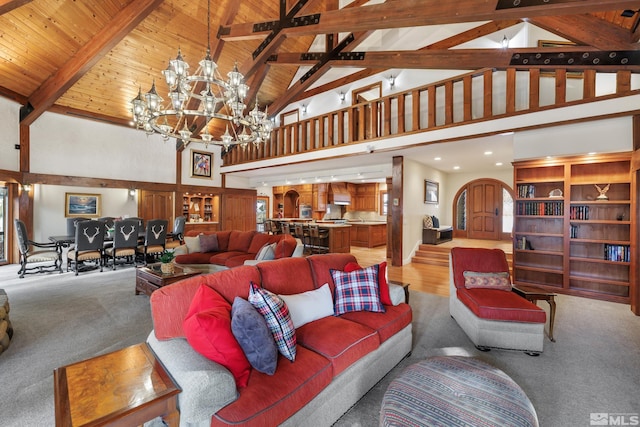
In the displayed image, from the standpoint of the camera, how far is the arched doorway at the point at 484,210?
7.94m

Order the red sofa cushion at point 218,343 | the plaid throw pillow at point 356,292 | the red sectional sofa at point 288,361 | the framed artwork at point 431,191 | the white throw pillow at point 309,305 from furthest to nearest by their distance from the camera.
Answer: the framed artwork at point 431,191 < the plaid throw pillow at point 356,292 < the white throw pillow at point 309,305 < the red sofa cushion at point 218,343 < the red sectional sofa at point 288,361

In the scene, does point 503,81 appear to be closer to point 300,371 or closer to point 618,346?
point 618,346

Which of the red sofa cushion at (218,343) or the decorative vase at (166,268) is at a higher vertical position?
the red sofa cushion at (218,343)

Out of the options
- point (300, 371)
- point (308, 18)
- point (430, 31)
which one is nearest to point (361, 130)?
point (308, 18)

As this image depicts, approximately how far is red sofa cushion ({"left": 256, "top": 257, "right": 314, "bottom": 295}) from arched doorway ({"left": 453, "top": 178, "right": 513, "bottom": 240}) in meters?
7.60

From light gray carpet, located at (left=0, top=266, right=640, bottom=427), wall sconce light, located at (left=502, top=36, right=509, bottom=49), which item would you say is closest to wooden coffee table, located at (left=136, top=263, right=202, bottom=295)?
light gray carpet, located at (left=0, top=266, right=640, bottom=427)

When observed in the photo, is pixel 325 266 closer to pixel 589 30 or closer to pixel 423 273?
pixel 423 273

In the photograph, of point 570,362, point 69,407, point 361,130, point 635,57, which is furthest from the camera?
point 361,130

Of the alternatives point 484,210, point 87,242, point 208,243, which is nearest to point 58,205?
point 87,242

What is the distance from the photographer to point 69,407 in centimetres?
111

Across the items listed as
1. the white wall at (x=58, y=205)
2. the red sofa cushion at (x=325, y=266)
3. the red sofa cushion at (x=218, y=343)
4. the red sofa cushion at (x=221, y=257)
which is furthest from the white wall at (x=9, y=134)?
the red sofa cushion at (x=218, y=343)

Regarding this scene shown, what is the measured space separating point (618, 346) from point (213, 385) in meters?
3.83

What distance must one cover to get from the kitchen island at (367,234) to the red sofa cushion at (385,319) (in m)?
6.47

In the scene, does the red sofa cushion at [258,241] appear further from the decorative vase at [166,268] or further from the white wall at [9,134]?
the white wall at [9,134]
